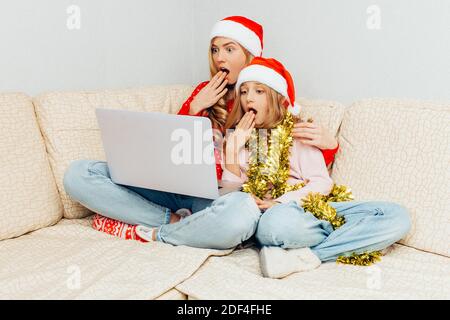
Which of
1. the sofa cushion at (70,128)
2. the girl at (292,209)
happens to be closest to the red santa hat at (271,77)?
the girl at (292,209)

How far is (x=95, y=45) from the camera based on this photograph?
1.98m

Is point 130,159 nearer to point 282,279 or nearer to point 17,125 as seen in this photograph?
point 17,125

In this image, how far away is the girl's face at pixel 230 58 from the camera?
5.85 feet

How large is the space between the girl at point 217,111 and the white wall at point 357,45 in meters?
0.25

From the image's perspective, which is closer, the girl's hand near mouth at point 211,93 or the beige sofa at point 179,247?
the beige sofa at point 179,247

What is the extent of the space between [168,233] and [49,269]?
1.12 ft

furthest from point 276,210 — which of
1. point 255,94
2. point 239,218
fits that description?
point 255,94

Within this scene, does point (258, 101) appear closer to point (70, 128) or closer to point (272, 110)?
point (272, 110)

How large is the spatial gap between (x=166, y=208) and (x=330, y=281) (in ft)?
1.92

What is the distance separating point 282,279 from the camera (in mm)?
1271

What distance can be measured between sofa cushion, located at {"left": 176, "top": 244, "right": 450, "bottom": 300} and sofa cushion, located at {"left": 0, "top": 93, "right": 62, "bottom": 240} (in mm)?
561

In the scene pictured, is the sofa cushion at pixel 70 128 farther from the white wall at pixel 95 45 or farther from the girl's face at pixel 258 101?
the girl's face at pixel 258 101

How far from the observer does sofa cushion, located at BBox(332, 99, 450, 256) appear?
4.78 ft

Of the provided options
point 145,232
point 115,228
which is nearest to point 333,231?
point 145,232
